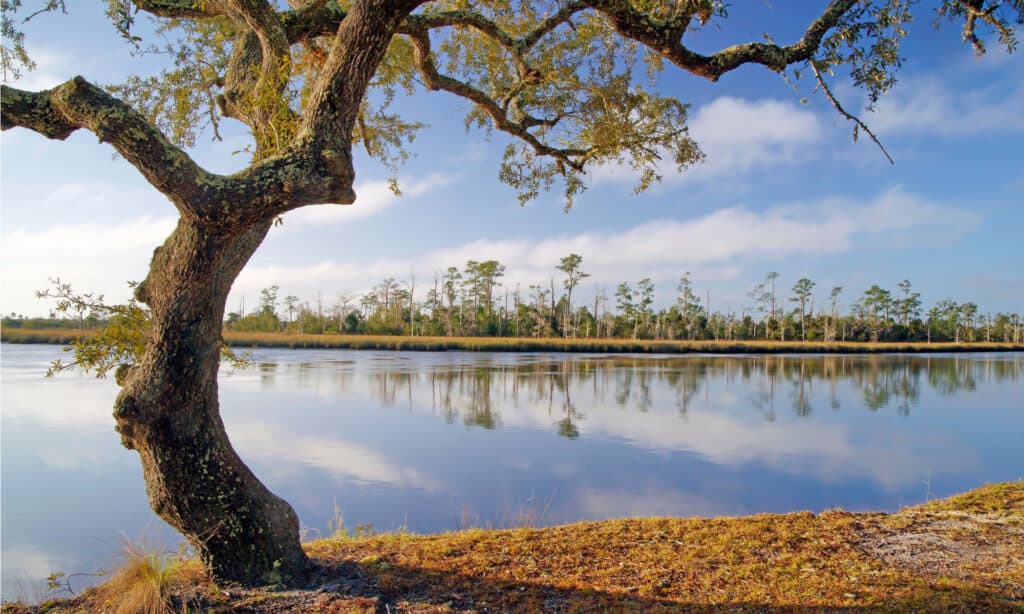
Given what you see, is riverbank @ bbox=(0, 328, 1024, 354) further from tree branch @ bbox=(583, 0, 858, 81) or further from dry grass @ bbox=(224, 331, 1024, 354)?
tree branch @ bbox=(583, 0, 858, 81)

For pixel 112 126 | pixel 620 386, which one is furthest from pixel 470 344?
pixel 112 126

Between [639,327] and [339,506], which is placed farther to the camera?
[639,327]

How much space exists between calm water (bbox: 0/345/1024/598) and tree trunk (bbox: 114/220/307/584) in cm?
72

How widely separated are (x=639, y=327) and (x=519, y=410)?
139 ft

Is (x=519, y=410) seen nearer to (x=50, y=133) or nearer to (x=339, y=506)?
(x=339, y=506)

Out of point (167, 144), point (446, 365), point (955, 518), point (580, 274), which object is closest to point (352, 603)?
point (167, 144)

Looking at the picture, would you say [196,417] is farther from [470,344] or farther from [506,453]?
[470,344]

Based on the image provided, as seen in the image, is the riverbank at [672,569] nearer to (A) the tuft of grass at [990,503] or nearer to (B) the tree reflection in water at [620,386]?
(A) the tuft of grass at [990,503]

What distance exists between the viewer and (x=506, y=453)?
8648 millimetres

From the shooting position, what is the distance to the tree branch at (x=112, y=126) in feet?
7.97

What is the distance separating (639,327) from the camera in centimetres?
5306

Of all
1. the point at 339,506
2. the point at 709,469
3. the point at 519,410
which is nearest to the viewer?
the point at 339,506

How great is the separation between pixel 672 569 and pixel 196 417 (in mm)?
2752

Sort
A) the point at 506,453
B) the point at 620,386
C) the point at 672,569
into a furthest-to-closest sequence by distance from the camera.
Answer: the point at 620,386
the point at 506,453
the point at 672,569
